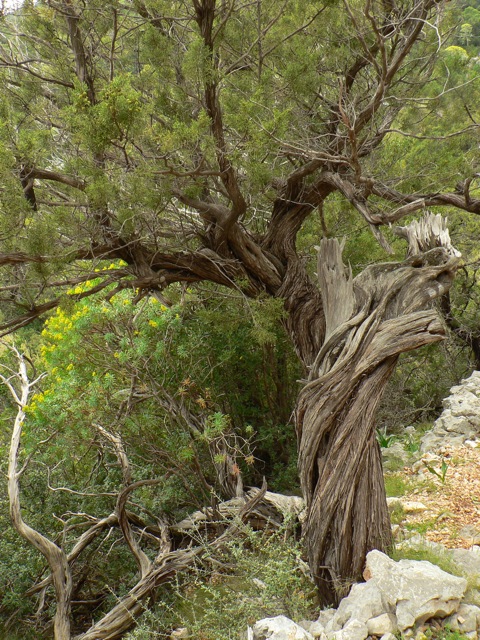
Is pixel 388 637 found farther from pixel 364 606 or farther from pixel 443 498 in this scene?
pixel 443 498

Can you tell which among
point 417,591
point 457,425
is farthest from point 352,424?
point 457,425

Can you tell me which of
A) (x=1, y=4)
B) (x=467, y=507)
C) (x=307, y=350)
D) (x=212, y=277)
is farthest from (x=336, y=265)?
(x=1, y=4)

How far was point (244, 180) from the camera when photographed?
16.1 feet

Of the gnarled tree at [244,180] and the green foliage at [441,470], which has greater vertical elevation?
the gnarled tree at [244,180]

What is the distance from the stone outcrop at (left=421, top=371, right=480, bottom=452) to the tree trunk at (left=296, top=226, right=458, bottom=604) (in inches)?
87.6

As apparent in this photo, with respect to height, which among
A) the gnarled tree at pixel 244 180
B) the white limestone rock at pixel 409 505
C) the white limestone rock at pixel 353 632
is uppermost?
the gnarled tree at pixel 244 180

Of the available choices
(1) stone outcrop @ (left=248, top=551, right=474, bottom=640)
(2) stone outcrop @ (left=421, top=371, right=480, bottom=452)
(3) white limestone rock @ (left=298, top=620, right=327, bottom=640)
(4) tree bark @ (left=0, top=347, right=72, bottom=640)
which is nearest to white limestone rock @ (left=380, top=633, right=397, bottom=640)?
(1) stone outcrop @ (left=248, top=551, right=474, bottom=640)

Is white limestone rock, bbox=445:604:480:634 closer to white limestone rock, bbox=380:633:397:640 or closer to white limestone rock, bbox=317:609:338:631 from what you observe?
white limestone rock, bbox=380:633:397:640

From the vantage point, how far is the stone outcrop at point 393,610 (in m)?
2.51

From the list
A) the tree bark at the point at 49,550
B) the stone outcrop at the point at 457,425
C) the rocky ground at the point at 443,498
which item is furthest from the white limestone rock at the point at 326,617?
the stone outcrop at the point at 457,425

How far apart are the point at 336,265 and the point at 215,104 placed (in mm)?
1429

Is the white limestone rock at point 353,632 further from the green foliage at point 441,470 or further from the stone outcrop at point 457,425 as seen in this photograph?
the stone outcrop at point 457,425

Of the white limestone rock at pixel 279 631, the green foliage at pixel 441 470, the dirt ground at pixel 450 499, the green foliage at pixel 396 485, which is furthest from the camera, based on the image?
the green foliage at pixel 396 485

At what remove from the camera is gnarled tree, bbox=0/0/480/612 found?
338cm
